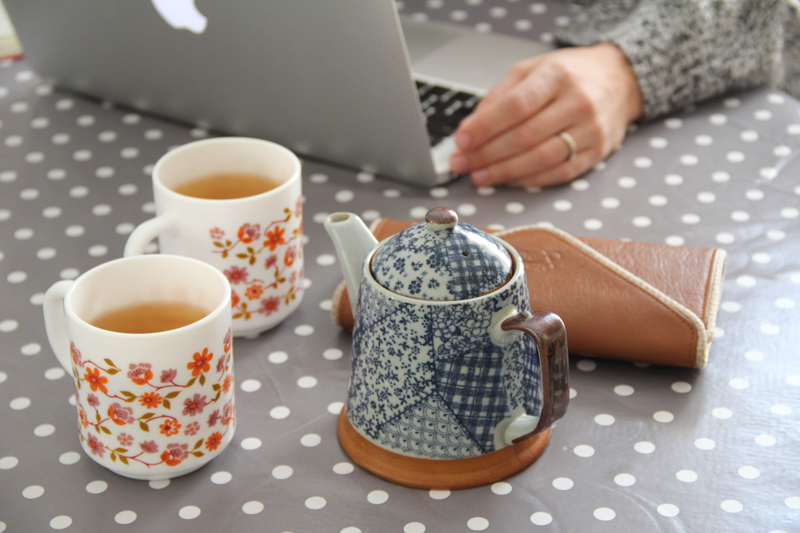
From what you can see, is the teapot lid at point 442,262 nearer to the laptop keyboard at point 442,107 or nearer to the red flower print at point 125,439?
the red flower print at point 125,439

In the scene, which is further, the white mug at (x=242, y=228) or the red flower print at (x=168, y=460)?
the white mug at (x=242, y=228)

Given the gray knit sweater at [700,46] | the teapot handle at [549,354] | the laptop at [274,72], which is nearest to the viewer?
the teapot handle at [549,354]

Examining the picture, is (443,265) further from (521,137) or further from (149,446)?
(521,137)

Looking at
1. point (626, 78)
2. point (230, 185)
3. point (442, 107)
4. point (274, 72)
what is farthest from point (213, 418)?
point (626, 78)

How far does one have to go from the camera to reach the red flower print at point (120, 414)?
47 centimetres

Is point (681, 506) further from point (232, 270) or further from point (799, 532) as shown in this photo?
point (232, 270)

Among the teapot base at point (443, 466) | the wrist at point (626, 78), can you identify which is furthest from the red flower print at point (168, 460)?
the wrist at point (626, 78)

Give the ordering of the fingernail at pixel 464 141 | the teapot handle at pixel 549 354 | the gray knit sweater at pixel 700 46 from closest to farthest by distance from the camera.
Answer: the teapot handle at pixel 549 354 < the fingernail at pixel 464 141 < the gray knit sweater at pixel 700 46

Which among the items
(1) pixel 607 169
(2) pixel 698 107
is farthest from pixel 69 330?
(2) pixel 698 107

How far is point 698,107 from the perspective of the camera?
960mm

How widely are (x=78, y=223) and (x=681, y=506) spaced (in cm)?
57

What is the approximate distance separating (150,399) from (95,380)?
0.03 m

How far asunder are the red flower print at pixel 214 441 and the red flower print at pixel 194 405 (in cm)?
2

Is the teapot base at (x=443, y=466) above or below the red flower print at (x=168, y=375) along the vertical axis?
below
